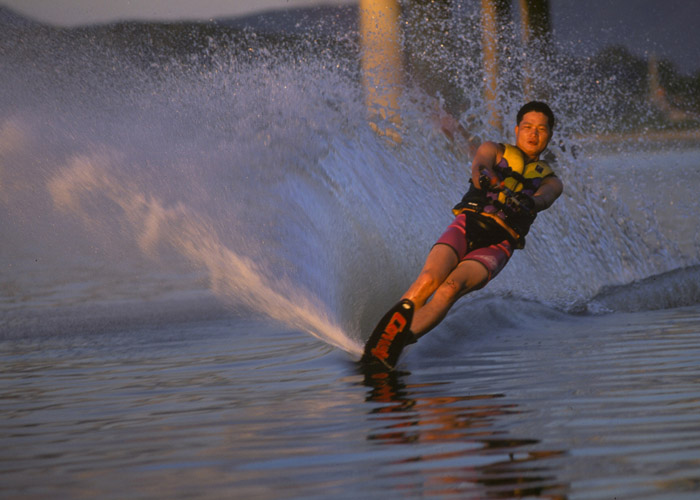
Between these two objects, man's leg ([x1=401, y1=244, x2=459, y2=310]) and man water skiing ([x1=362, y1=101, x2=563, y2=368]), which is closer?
man water skiing ([x1=362, y1=101, x2=563, y2=368])

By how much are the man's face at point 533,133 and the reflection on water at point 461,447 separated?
189cm

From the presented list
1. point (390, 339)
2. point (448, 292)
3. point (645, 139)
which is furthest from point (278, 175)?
point (645, 139)

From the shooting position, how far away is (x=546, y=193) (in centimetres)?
553

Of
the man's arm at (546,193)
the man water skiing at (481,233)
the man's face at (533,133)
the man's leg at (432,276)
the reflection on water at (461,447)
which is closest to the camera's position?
the reflection on water at (461,447)

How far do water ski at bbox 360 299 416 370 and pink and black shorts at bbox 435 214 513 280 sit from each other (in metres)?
0.50

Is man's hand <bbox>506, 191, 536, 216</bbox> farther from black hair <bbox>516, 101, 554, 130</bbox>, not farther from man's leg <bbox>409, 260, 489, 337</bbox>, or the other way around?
black hair <bbox>516, 101, 554, 130</bbox>

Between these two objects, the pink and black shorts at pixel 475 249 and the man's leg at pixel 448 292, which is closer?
the man's leg at pixel 448 292

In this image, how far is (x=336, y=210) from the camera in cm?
729

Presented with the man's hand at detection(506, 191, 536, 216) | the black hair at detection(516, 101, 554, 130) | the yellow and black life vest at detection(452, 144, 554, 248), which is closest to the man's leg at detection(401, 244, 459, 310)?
the yellow and black life vest at detection(452, 144, 554, 248)

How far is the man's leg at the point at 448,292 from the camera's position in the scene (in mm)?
5020

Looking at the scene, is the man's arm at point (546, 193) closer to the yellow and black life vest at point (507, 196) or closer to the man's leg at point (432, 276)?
the yellow and black life vest at point (507, 196)

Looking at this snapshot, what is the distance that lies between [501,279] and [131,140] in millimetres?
3008

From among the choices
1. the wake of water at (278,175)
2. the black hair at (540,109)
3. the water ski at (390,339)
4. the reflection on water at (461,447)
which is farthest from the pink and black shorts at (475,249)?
the reflection on water at (461,447)

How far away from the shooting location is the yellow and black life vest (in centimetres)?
539
